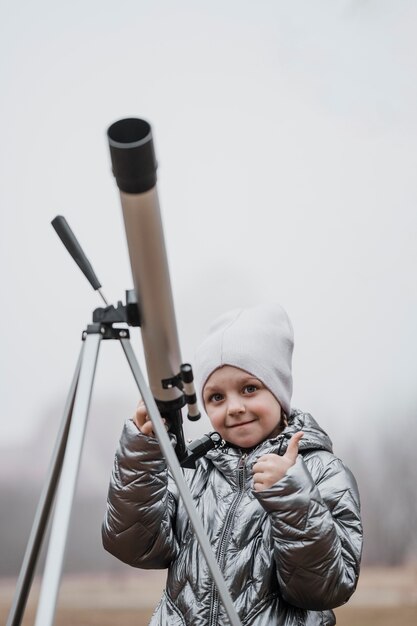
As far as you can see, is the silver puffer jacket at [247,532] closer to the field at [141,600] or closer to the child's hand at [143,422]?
the child's hand at [143,422]

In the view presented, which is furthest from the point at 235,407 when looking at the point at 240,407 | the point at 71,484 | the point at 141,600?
the point at 141,600

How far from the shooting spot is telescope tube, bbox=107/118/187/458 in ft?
2.41

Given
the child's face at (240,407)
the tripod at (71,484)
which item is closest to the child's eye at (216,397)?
the child's face at (240,407)

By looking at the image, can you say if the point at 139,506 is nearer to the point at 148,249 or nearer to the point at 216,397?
the point at 216,397

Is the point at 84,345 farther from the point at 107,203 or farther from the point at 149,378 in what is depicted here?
the point at 107,203

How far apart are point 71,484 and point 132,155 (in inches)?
12.1

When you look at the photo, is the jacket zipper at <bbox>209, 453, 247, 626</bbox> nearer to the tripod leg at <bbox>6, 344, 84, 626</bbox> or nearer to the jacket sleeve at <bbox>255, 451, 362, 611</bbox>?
the jacket sleeve at <bbox>255, 451, 362, 611</bbox>

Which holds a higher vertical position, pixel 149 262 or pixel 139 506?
pixel 149 262

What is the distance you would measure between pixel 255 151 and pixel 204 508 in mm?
1345

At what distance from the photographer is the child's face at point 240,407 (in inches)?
41.6

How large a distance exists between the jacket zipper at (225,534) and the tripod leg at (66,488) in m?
0.31

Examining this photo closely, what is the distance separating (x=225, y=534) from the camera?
0.98 metres

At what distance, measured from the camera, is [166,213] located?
2189 millimetres

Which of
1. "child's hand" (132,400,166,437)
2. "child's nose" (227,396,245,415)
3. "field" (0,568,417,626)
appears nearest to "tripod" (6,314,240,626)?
"child's hand" (132,400,166,437)
